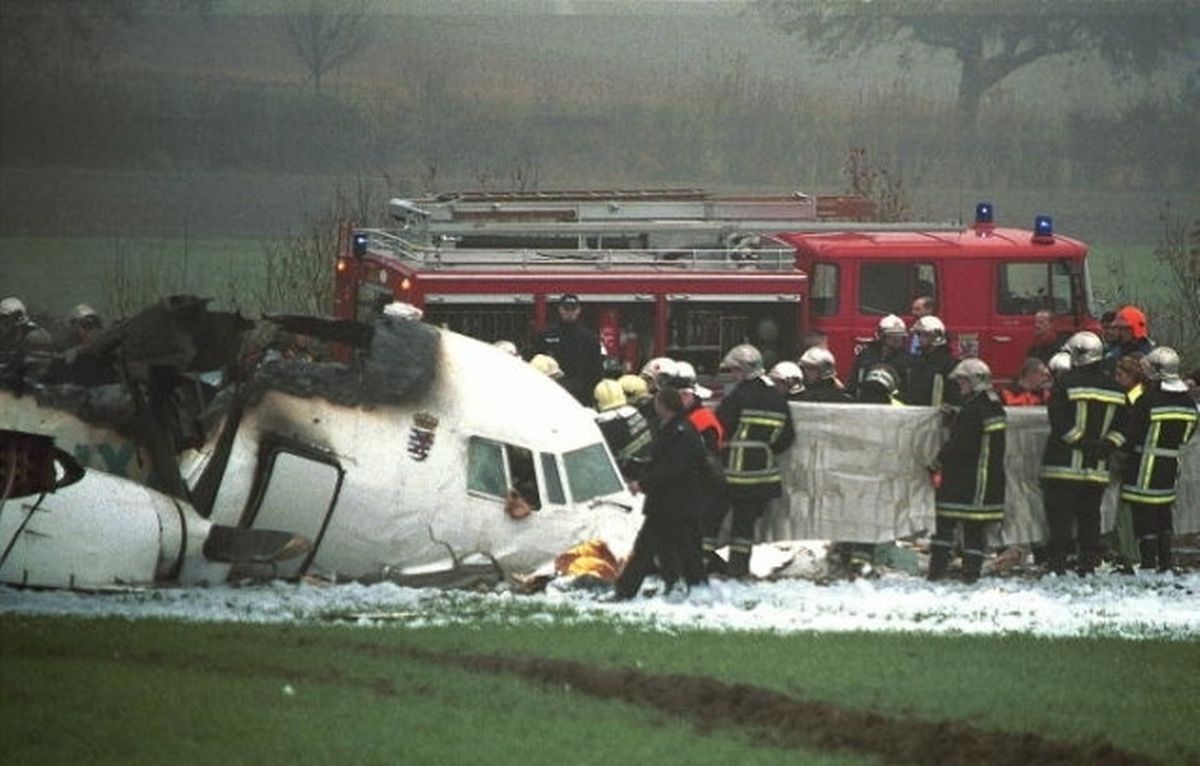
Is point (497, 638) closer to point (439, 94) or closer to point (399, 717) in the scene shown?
point (399, 717)

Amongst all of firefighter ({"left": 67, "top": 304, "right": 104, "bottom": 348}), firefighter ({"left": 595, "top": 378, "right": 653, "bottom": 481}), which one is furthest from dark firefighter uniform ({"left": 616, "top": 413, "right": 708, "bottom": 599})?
firefighter ({"left": 67, "top": 304, "right": 104, "bottom": 348})

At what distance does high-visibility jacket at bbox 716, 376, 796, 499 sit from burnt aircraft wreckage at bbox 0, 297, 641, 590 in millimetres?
1065

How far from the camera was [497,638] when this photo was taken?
21.8m

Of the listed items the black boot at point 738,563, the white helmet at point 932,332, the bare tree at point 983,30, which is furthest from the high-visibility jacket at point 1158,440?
the bare tree at point 983,30

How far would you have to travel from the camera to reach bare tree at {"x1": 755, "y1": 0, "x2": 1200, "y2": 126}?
5334 centimetres

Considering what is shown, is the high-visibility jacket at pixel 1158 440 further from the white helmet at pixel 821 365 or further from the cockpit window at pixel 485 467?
the cockpit window at pixel 485 467

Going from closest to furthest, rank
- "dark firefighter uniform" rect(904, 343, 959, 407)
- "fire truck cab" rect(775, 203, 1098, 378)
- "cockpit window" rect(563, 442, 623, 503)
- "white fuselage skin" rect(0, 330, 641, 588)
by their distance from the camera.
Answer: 1. "white fuselage skin" rect(0, 330, 641, 588)
2. "cockpit window" rect(563, 442, 623, 503)
3. "dark firefighter uniform" rect(904, 343, 959, 407)
4. "fire truck cab" rect(775, 203, 1098, 378)

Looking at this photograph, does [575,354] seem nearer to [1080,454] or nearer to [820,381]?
[820,381]

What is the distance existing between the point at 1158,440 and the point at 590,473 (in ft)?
16.2

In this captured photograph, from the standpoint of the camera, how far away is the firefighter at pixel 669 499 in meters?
23.4

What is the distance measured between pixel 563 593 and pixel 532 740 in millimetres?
5167

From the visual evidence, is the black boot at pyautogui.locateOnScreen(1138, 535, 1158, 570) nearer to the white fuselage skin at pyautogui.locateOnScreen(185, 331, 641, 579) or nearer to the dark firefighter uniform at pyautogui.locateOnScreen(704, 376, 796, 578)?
the dark firefighter uniform at pyautogui.locateOnScreen(704, 376, 796, 578)

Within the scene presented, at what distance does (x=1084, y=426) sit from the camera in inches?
1023

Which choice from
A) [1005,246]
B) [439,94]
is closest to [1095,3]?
[439,94]
